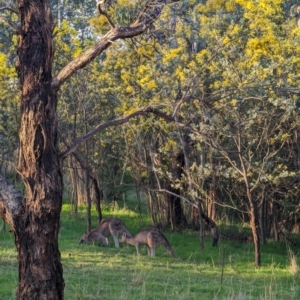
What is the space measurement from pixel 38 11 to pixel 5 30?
42.2 ft

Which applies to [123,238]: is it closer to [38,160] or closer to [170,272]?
[170,272]

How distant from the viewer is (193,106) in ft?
55.3

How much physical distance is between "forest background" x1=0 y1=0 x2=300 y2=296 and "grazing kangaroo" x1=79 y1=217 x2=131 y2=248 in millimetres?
1315

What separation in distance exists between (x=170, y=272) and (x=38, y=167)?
24.0 feet

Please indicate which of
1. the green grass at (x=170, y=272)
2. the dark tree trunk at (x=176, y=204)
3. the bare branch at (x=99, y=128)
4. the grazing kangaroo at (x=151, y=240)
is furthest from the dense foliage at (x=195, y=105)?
the bare branch at (x=99, y=128)

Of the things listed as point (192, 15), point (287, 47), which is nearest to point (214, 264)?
point (287, 47)

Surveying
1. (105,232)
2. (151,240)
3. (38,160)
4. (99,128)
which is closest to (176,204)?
(105,232)

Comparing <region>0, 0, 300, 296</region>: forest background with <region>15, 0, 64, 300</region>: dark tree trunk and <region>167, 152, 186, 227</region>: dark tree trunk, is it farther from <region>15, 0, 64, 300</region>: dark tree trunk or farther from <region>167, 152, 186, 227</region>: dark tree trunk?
<region>15, 0, 64, 300</region>: dark tree trunk

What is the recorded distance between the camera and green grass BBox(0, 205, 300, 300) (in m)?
10.9

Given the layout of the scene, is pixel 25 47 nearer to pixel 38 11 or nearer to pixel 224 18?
pixel 38 11

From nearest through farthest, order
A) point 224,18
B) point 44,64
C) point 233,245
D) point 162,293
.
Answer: point 44,64 < point 162,293 < point 224,18 < point 233,245

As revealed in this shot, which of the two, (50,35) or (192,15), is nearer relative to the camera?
(50,35)

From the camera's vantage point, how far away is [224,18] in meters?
16.8

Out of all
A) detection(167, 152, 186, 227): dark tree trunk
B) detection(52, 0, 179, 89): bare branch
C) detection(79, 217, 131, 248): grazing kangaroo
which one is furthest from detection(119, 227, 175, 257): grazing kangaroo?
detection(52, 0, 179, 89): bare branch
